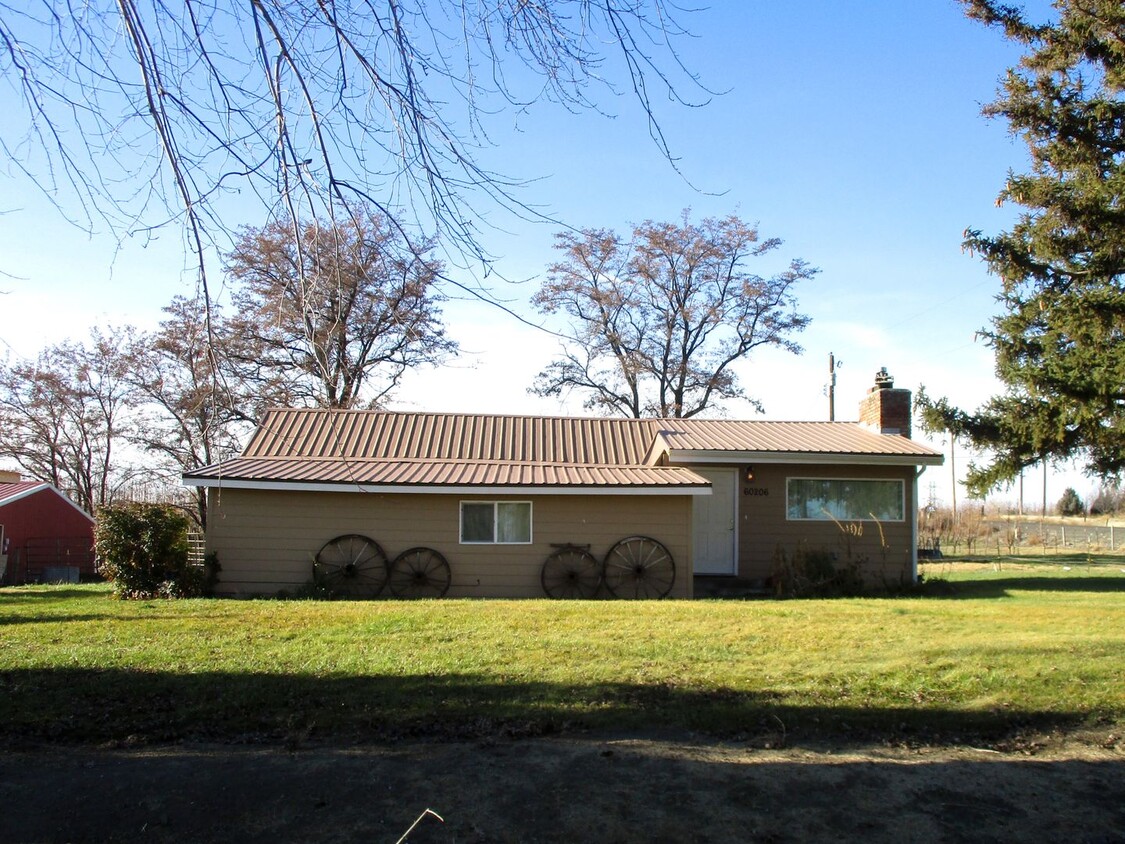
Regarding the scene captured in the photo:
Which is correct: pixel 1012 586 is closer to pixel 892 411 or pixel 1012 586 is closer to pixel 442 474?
pixel 892 411

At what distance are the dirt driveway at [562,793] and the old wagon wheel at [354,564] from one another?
9127 mm

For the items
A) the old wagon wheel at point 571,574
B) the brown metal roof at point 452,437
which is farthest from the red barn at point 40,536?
the old wagon wheel at point 571,574

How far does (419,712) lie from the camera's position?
18.9 feet

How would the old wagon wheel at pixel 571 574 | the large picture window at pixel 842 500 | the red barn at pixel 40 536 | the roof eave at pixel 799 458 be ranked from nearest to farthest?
the old wagon wheel at pixel 571 574, the roof eave at pixel 799 458, the large picture window at pixel 842 500, the red barn at pixel 40 536

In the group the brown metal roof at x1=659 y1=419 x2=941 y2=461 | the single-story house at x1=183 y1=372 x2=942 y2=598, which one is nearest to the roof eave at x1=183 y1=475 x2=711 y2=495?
the single-story house at x1=183 y1=372 x2=942 y2=598

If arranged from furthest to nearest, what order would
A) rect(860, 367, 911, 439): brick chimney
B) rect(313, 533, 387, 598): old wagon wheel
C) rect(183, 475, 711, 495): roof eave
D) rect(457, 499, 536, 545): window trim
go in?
rect(860, 367, 911, 439): brick chimney, rect(457, 499, 536, 545): window trim, rect(313, 533, 387, 598): old wagon wheel, rect(183, 475, 711, 495): roof eave

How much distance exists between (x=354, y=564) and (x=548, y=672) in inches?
318

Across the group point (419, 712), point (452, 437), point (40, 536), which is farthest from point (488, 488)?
point (40, 536)

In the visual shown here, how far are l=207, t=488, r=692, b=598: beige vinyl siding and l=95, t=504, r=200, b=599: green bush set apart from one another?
25.9 inches

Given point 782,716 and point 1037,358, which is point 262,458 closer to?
point 782,716

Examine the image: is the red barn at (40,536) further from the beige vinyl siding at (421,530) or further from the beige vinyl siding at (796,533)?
the beige vinyl siding at (796,533)

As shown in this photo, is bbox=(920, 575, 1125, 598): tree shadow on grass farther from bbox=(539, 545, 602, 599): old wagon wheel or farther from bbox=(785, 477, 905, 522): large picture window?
bbox=(539, 545, 602, 599): old wagon wheel

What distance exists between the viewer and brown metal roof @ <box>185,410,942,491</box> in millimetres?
14648

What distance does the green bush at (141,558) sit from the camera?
13.6 meters
